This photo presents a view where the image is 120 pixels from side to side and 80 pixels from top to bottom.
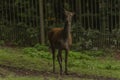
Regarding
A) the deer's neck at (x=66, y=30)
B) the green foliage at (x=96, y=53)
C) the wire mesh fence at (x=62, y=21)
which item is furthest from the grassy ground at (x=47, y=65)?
the deer's neck at (x=66, y=30)

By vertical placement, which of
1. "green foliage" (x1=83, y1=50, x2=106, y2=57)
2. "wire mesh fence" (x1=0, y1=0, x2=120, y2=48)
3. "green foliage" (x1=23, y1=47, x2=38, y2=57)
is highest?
"wire mesh fence" (x1=0, y1=0, x2=120, y2=48)

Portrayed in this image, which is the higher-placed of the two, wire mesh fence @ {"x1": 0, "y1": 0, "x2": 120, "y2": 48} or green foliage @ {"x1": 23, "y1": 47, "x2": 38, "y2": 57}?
wire mesh fence @ {"x1": 0, "y1": 0, "x2": 120, "y2": 48}

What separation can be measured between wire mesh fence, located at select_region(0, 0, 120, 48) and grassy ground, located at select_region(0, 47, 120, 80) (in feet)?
3.03

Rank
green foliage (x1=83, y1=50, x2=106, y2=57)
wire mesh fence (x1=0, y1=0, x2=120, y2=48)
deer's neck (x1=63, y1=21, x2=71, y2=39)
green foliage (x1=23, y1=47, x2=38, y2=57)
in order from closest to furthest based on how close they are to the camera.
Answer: deer's neck (x1=63, y1=21, x2=71, y2=39) → green foliage (x1=23, y1=47, x2=38, y2=57) → green foliage (x1=83, y1=50, x2=106, y2=57) → wire mesh fence (x1=0, y1=0, x2=120, y2=48)

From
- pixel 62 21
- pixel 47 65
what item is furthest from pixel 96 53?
pixel 47 65

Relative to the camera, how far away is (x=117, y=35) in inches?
641

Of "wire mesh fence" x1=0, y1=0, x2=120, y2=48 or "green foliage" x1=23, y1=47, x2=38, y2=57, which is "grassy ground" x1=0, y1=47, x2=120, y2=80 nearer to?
"green foliage" x1=23, y1=47, x2=38, y2=57

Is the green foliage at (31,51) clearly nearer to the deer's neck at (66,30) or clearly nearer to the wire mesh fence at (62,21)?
the wire mesh fence at (62,21)

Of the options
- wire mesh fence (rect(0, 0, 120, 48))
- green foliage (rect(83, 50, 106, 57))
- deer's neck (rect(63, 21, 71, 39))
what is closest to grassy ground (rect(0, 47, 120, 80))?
green foliage (rect(83, 50, 106, 57))

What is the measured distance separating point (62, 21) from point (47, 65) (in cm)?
441

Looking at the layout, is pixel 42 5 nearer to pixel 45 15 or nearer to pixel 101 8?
pixel 45 15

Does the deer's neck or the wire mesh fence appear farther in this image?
the wire mesh fence

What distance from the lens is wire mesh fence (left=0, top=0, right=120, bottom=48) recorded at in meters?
16.5

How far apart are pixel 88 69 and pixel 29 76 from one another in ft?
8.72
